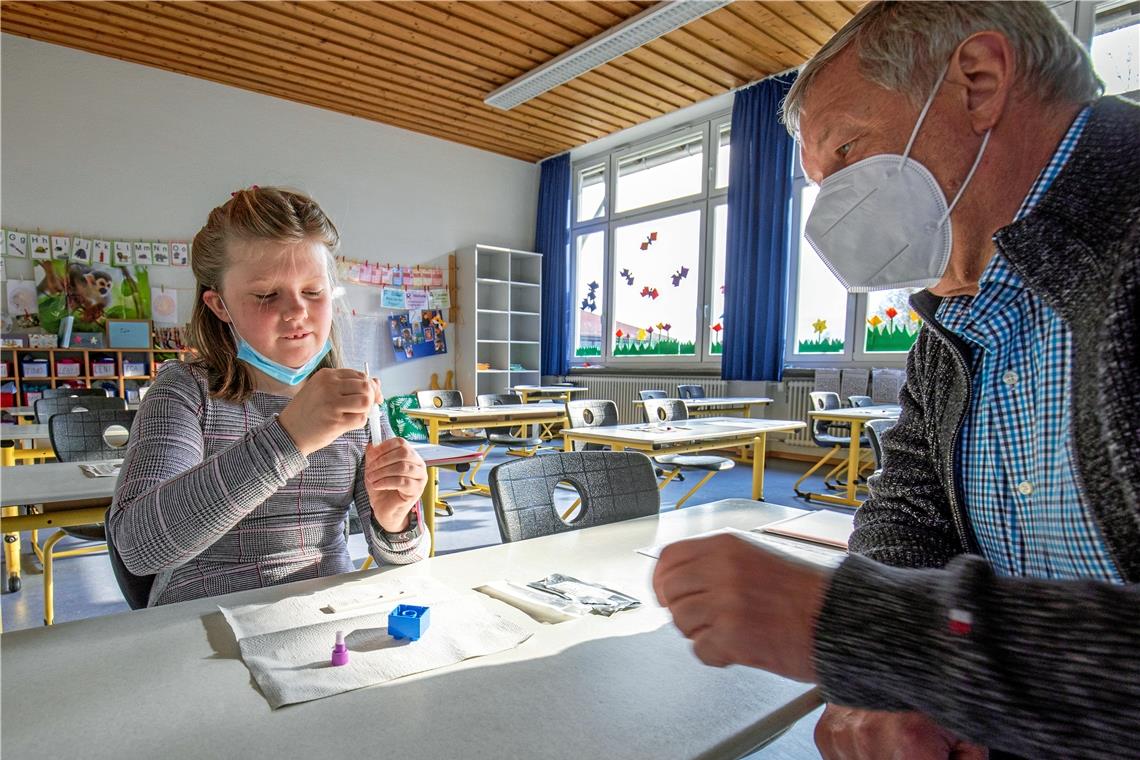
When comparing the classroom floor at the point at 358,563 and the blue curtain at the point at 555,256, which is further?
the blue curtain at the point at 555,256

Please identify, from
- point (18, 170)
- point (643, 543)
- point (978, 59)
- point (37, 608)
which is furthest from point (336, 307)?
point (18, 170)

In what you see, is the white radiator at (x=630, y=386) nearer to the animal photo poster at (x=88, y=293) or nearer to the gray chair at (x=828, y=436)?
the gray chair at (x=828, y=436)

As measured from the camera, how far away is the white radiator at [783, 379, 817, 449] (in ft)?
20.0

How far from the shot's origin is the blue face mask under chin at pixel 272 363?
3.82ft

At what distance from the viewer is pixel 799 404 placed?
6.20 m

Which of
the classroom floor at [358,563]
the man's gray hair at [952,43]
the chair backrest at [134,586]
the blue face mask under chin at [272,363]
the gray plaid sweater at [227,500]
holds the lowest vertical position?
the classroom floor at [358,563]

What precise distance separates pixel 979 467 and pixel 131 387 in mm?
6672

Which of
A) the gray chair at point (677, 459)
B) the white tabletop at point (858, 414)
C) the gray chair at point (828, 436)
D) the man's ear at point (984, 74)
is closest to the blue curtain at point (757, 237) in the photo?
the gray chair at point (828, 436)

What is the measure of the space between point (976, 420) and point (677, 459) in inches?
126

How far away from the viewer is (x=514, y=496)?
4.80 ft

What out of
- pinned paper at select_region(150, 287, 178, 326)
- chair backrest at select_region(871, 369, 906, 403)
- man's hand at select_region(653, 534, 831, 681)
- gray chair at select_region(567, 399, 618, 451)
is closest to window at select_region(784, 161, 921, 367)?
chair backrest at select_region(871, 369, 906, 403)

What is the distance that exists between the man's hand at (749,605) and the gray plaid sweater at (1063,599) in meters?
0.02

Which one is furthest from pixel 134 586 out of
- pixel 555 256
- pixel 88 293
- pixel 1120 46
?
pixel 555 256

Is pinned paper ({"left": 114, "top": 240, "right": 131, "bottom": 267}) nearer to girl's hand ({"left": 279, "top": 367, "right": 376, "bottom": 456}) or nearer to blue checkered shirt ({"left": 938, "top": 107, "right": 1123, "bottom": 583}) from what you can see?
girl's hand ({"left": 279, "top": 367, "right": 376, "bottom": 456})
